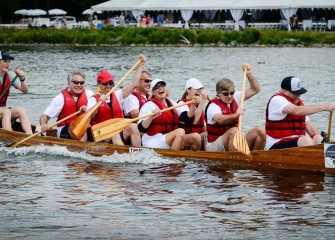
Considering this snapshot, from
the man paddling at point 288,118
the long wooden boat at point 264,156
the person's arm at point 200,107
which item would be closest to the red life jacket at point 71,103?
the long wooden boat at point 264,156

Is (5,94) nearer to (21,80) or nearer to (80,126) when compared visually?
(21,80)

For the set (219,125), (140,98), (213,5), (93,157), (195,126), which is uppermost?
(140,98)

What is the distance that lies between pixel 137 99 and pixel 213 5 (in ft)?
167

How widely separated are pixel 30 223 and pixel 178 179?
3.55m

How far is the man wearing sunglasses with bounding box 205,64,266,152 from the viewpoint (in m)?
15.8

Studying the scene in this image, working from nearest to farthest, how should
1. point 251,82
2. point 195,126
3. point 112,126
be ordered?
point 251,82, point 195,126, point 112,126

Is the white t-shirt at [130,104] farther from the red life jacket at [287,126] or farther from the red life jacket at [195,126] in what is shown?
the red life jacket at [287,126]

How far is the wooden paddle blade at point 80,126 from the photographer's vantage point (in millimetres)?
17188

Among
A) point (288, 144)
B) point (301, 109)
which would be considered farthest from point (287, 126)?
point (301, 109)

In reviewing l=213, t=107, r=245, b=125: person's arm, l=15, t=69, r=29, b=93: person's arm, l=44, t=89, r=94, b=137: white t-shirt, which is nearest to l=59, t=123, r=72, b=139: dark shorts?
l=44, t=89, r=94, b=137: white t-shirt

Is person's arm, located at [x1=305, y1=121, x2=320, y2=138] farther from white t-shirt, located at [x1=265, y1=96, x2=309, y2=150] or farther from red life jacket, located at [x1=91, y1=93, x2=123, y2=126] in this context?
red life jacket, located at [x1=91, y1=93, x2=123, y2=126]

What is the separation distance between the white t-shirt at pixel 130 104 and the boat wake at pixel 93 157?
814 mm

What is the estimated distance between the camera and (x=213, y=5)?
68.0m

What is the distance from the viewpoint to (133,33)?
6297 centimetres
